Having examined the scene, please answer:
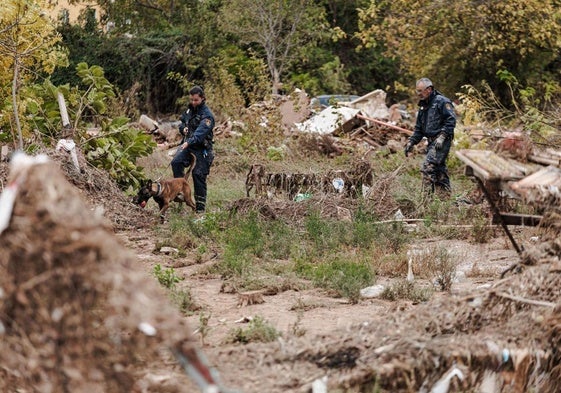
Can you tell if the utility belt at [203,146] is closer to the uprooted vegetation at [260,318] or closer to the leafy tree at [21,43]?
the leafy tree at [21,43]

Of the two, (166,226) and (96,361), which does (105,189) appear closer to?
(166,226)

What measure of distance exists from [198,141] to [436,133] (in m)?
3.52

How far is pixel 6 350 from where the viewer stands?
468cm

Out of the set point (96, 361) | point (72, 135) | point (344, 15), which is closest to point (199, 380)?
point (96, 361)

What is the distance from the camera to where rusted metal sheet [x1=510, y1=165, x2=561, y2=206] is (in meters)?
6.30

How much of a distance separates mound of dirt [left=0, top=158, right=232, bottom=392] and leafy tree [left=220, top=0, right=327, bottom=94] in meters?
29.1

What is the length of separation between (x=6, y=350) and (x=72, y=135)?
1057 cm

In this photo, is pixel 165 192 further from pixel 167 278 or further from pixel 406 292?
pixel 406 292

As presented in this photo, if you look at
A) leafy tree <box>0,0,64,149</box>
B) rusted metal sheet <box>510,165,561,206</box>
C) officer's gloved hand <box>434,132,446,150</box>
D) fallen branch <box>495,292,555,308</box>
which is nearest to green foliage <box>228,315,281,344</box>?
fallen branch <box>495,292,555,308</box>

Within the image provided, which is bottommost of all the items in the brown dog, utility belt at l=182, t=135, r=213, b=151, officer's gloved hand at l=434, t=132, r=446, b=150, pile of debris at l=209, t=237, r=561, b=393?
the brown dog

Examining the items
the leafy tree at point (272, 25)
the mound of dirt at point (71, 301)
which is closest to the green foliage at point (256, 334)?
the mound of dirt at point (71, 301)

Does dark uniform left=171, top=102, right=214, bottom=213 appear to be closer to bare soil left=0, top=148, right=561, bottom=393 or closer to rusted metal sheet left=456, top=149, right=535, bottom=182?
Answer: bare soil left=0, top=148, right=561, bottom=393

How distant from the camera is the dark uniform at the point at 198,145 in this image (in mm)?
15312

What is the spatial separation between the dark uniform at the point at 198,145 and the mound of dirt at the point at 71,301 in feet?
35.1
